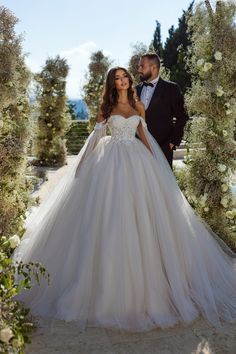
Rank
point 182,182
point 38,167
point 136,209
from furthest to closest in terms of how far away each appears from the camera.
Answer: point 38,167 < point 182,182 < point 136,209

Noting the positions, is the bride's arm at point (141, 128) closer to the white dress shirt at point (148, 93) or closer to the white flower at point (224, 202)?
the white dress shirt at point (148, 93)

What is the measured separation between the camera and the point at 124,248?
3664 millimetres

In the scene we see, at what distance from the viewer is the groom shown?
553cm

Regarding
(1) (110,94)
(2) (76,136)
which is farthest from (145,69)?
(2) (76,136)

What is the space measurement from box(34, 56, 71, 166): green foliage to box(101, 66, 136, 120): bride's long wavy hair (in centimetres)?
966

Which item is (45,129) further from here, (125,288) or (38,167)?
(125,288)

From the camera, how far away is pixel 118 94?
14.4 ft

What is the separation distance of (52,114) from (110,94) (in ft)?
32.8

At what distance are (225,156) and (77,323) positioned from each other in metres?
2.89

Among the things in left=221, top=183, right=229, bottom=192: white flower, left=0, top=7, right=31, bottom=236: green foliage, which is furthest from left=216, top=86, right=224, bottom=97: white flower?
left=0, top=7, right=31, bottom=236: green foliage

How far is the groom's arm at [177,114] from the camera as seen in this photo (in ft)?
18.4

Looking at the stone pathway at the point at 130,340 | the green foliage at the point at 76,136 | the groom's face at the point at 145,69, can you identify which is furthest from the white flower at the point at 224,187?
the green foliage at the point at 76,136

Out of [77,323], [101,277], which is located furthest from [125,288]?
[77,323]

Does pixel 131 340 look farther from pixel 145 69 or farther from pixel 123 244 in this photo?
pixel 145 69
